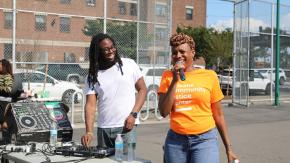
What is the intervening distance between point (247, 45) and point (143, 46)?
18.5 feet

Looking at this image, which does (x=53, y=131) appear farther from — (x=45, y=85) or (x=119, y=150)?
(x=45, y=85)

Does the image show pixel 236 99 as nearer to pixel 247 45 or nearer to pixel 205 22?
pixel 247 45

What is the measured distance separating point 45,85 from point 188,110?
382 inches

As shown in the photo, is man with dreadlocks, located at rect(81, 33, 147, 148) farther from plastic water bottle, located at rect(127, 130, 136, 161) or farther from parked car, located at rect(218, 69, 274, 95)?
parked car, located at rect(218, 69, 274, 95)

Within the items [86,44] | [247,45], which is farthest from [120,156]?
[247,45]

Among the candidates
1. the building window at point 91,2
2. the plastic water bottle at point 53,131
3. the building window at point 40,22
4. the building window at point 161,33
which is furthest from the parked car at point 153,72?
the plastic water bottle at point 53,131

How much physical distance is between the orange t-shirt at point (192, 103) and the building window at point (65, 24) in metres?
9.40

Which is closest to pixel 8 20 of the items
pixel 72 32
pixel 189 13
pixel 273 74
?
pixel 72 32

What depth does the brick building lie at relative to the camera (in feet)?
41.2

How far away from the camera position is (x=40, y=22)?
506 inches

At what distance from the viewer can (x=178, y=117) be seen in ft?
13.0

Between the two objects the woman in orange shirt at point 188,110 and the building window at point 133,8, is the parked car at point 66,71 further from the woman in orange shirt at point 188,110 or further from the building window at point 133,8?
the woman in orange shirt at point 188,110

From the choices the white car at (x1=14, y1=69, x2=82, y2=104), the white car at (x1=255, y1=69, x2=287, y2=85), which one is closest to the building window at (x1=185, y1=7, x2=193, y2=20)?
the white car at (x1=255, y1=69, x2=287, y2=85)

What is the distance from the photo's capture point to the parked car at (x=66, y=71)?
43.1 ft
